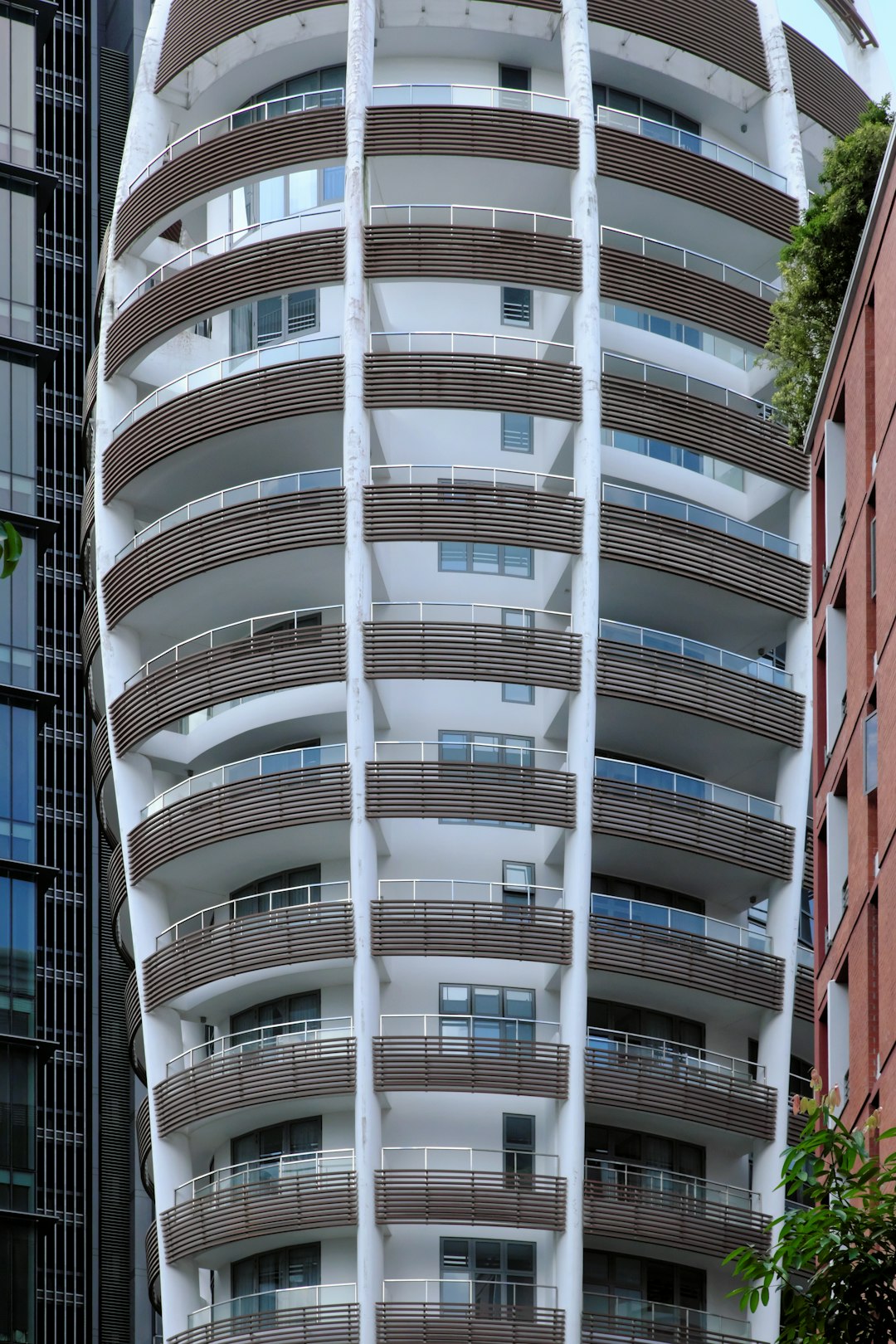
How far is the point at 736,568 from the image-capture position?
63562 millimetres

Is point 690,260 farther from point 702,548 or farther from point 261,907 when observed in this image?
point 261,907

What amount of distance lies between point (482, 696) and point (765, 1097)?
1223 cm

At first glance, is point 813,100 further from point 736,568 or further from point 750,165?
point 736,568

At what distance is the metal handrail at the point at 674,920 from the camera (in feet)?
200

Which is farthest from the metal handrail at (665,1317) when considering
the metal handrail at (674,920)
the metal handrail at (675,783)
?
the metal handrail at (675,783)

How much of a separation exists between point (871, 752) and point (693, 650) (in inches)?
1031

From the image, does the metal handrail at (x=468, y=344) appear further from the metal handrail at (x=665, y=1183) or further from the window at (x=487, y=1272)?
the window at (x=487, y=1272)

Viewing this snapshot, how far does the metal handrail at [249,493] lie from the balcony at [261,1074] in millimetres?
13194

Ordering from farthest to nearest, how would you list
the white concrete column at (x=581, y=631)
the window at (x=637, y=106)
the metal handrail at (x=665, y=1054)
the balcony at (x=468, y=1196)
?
the window at (x=637, y=106) → the metal handrail at (x=665, y=1054) → the white concrete column at (x=581, y=631) → the balcony at (x=468, y=1196)

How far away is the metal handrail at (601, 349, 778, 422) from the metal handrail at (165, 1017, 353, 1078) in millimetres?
18393

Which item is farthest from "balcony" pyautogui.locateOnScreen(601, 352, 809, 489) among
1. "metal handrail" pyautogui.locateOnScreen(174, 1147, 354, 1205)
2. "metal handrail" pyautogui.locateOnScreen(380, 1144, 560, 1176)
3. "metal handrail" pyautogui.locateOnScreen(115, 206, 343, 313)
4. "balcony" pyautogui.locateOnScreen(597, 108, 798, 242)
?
"metal handrail" pyautogui.locateOnScreen(174, 1147, 354, 1205)

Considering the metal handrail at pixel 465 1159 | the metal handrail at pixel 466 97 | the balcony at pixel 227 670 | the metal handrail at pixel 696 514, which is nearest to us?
the metal handrail at pixel 465 1159

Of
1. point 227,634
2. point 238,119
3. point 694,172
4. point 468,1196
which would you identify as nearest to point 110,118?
point 238,119

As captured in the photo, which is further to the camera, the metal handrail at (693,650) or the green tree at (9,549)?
the metal handrail at (693,650)
